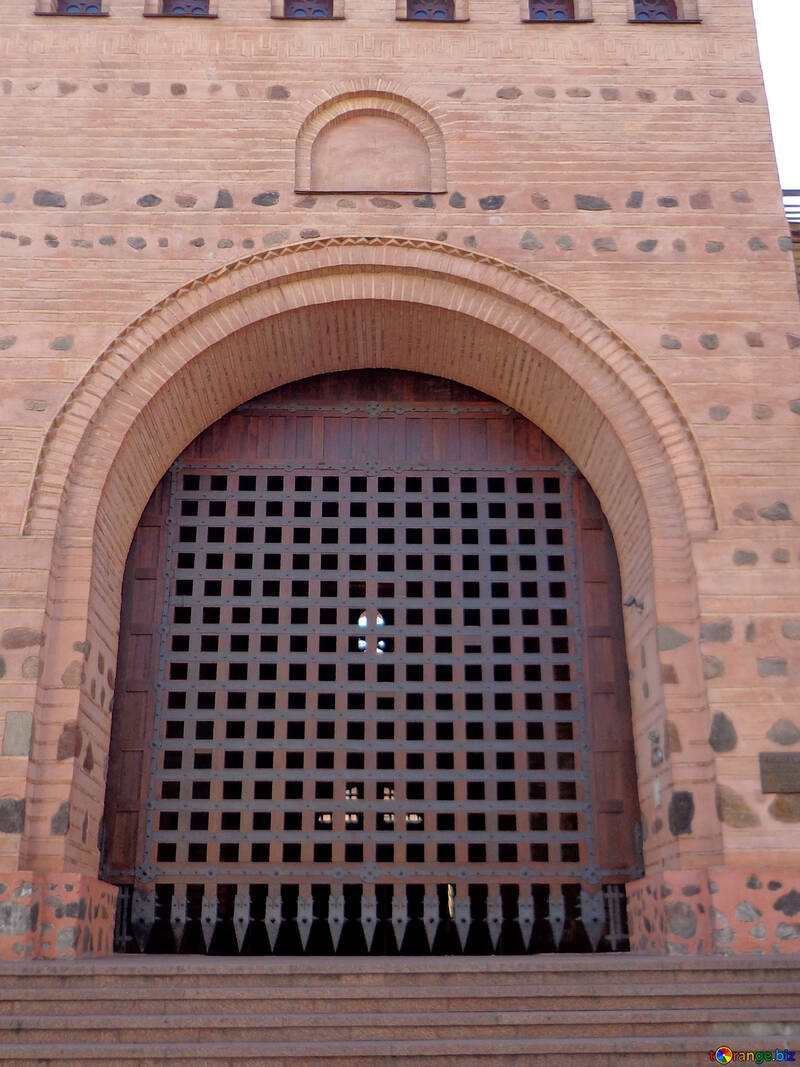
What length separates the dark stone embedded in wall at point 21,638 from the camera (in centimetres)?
620

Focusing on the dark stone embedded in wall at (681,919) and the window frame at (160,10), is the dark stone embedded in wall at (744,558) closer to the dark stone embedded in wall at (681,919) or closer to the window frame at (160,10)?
the dark stone embedded in wall at (681,919)

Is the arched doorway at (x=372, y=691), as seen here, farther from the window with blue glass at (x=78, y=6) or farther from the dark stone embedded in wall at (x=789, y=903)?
the window with blue glass at (x=78, y=6)

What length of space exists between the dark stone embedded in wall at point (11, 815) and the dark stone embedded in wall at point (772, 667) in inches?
163

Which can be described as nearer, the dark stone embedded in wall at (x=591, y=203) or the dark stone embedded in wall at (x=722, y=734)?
the dark stone embedded in wall at (x=722, y=734)

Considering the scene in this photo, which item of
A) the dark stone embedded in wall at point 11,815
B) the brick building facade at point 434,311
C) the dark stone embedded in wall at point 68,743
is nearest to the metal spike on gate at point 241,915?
the brick building facade at point 434,311

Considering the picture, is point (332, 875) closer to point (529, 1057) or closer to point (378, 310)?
point (529, 1057)

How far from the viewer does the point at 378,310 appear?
24.2 feet

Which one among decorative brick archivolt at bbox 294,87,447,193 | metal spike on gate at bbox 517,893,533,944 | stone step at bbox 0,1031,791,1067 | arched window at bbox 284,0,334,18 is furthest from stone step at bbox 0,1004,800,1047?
arched window at bbox 284,0,334,18

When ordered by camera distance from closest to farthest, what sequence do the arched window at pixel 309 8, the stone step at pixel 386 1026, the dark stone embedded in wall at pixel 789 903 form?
1. the stone step at pixel 386 1026
2. the dark stone embedded in wall at pixel 789 903
3. the arched window at pixel 309 8

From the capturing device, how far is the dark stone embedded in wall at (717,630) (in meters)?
6.25

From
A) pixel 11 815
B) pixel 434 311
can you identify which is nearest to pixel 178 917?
pixel 11 815

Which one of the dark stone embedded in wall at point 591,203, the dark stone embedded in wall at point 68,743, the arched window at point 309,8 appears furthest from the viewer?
the arched window at point 309,8

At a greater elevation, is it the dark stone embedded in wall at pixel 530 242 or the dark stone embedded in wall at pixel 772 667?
the dark stone embedded in wall at pixel 530 242

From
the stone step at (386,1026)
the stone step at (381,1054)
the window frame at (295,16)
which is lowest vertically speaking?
the stone step at (381,1054)
